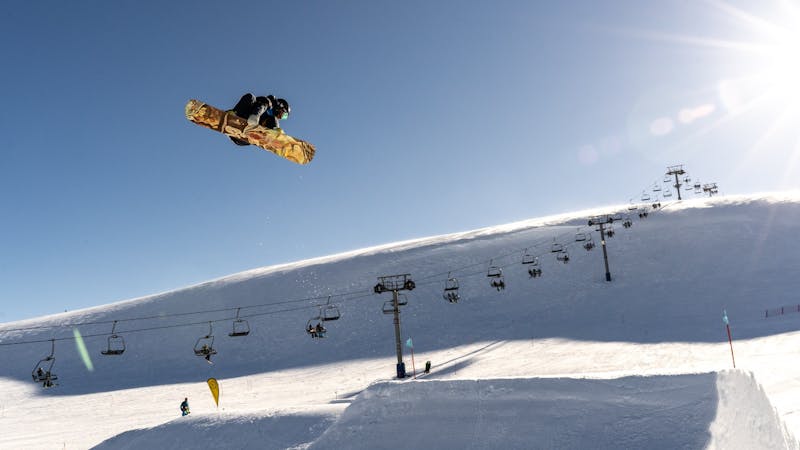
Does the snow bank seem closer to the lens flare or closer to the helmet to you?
the helmet

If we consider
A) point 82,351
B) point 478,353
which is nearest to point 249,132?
point 478,353

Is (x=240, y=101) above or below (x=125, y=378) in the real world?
above

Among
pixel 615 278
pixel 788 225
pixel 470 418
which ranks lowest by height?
pixel 470 418

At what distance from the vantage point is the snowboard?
5.16 m

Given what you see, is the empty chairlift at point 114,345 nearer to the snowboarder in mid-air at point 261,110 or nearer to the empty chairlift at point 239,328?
the empty chairlift at point 239,328

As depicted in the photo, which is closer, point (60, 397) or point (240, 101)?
point (240, 101)

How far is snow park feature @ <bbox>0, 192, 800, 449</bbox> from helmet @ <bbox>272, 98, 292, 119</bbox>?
436 inches

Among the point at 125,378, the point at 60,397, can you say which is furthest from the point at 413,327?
the point at 60,397

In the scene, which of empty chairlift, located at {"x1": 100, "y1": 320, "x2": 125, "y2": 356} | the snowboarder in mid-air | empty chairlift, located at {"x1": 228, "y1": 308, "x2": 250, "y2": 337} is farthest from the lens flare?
the snowboarder in mid-air

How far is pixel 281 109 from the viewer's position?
5.46m

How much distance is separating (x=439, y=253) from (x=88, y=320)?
166ft

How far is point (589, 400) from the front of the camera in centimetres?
1332

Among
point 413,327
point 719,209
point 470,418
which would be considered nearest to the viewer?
point 470,418

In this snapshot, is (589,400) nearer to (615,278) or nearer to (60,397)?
(615,278)
